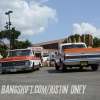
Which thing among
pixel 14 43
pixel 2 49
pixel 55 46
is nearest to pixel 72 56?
pixel 2 49

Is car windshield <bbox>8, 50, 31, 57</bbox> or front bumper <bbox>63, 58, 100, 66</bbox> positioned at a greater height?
car windshield <bbox>8, 50, 31, 57</bbox>

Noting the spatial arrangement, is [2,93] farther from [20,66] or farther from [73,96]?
[20,66]

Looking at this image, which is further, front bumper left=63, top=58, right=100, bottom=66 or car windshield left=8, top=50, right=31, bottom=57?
car windshield left=8, top=50, right=31, bottom=57

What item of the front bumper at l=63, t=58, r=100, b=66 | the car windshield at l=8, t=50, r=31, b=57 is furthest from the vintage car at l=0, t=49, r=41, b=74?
the front bumper at l=63, t=58, r=100, b=66

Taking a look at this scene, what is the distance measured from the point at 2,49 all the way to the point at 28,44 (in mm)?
7896

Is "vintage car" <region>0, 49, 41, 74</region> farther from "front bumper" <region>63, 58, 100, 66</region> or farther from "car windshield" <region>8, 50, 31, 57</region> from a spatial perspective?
"front bumper" <region>63, 58, 100, 66</region>

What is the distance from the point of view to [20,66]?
15258 millimetres

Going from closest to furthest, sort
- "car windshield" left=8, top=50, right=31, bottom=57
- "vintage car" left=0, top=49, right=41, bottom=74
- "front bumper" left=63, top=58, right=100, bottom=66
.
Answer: "front bumper" left=63, top=58, right=100, bottom=66 < "vintage car" left=0, top=49, right=41, bottom=74 < "car windshield" left=8, top=50, right=31, bottom=57

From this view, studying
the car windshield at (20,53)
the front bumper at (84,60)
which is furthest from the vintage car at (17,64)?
the front bumper at (84,60)

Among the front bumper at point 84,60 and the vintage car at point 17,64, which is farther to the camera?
the vintage car at point 17,64

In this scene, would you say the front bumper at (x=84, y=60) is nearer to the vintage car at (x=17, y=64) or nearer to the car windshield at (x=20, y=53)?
the vintage car at (x=17, y=64)

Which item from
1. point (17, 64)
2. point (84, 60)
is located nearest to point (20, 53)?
point (17, 64)

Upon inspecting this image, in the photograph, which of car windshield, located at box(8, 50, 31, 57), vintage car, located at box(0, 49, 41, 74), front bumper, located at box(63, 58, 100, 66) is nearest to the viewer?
front bumper, located at box(63, 58, 100, 66)

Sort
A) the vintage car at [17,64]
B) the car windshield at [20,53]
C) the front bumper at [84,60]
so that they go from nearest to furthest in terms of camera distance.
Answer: the front bumper at [84,60] → the vintage car at [17,64] → the car windshield at [20,53]
